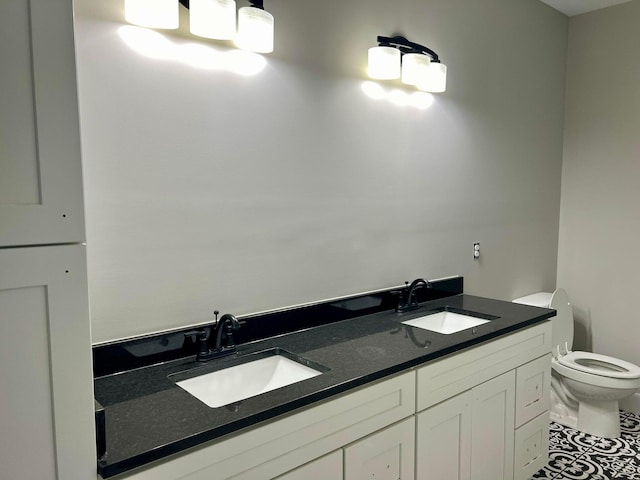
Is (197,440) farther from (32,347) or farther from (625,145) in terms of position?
(625,145)

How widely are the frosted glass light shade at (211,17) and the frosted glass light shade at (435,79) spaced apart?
1071mm

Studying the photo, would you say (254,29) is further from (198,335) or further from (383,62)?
(198,335)

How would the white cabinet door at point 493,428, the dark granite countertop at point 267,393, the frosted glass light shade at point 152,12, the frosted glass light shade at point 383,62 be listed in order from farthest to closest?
1. the frosted glass light shade at point 383,62
2. the white cabinet door at point 493,428
3. the frosted glass light shade at point 152,12
4. the dark granite countertop at point 267,393

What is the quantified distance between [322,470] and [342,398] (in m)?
0.20

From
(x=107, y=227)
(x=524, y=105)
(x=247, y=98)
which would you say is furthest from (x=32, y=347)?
(x=524, y=105)

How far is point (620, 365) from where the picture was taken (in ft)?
9.89

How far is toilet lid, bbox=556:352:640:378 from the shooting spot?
2.81m

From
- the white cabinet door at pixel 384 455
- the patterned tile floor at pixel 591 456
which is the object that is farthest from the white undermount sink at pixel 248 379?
the patterned tile floor at pixel 591 456

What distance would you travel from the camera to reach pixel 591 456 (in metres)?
2.72

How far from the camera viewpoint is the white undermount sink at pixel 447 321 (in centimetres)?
233

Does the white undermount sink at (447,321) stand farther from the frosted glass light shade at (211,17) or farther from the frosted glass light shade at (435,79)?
the frosted glass light shade at (211,17)

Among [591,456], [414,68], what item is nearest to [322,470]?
[414,68]

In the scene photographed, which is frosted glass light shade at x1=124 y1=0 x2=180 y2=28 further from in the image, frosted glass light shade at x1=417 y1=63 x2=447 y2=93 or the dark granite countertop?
frosted glass light shade at x1=417 y1=63 x2=447 y2=93

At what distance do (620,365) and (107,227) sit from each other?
3033mm
